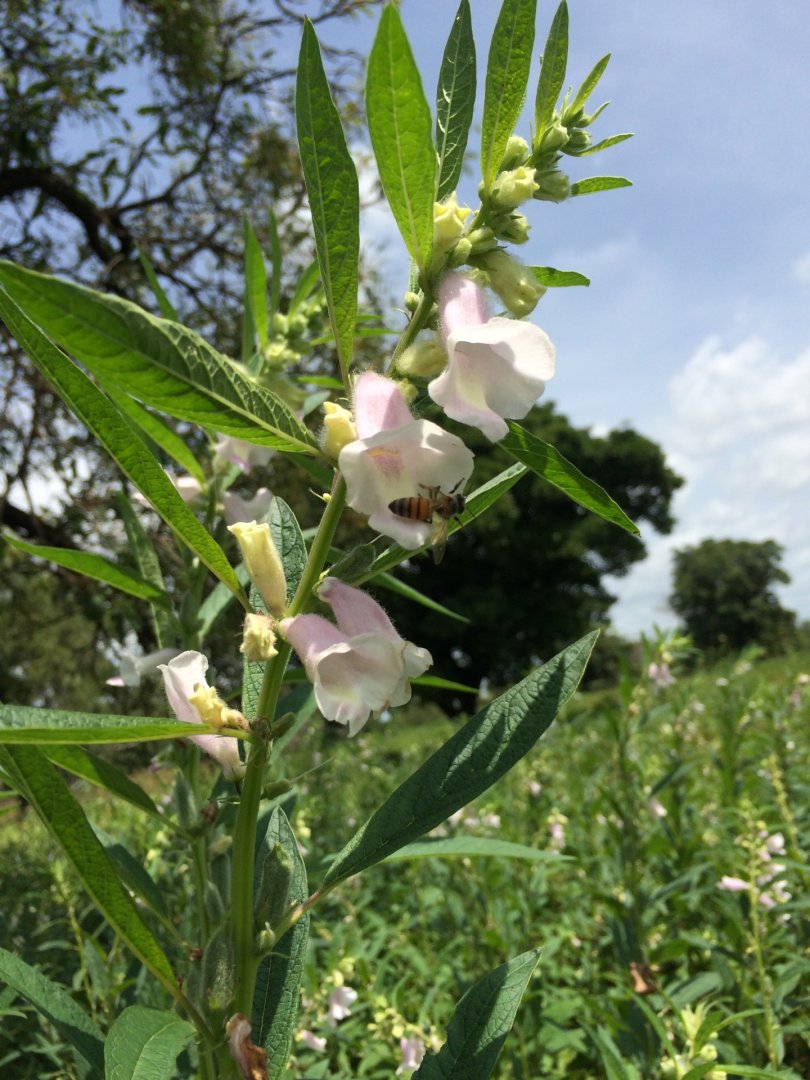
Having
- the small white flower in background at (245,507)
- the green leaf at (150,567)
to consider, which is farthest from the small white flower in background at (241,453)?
the green leaf at (150,567)

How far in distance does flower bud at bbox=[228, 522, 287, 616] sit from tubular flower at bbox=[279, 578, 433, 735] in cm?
4

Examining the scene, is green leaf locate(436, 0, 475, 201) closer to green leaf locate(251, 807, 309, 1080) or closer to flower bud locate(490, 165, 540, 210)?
flower bud locate(490, 165, 540, 210)

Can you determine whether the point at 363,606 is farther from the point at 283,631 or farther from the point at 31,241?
the point at 31,241

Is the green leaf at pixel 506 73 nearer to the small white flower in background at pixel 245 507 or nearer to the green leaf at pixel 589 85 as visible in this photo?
the green leaf at pixel 589 85

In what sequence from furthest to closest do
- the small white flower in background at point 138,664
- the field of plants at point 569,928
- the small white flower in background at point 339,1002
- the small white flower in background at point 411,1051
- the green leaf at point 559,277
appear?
the small white flower in background at point 339,1002 → the small white flower in background at point 411,1051 → the field of plants at point 569,928 → the small white flower in background at point 138,664 → the green leaf at point 559,277

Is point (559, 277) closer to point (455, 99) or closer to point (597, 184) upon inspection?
point (597, 184)

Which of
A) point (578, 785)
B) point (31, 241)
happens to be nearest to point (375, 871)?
point (578, 785)

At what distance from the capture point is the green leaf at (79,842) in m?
0.77

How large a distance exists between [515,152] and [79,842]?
908mm

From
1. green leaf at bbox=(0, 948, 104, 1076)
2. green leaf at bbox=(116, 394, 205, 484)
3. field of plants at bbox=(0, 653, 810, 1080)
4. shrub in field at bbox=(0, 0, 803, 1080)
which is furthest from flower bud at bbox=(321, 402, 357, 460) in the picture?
green leaf at bbox=(0, 948, 104, 1076)

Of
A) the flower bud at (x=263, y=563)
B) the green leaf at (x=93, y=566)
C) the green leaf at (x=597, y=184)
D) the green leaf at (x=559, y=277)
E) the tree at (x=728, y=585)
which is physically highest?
the tree at (x=728, y=585)

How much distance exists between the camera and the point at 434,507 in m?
0.91

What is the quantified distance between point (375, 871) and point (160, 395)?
3822 mm

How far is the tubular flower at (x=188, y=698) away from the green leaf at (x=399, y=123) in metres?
0.57
